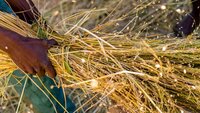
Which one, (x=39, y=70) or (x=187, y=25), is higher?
(x=39, y=70)

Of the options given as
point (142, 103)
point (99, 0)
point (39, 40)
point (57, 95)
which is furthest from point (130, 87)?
point (99, 0)

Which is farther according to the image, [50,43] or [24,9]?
[24,9]

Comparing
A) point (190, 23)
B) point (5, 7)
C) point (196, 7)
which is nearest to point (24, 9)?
point (5, 7)

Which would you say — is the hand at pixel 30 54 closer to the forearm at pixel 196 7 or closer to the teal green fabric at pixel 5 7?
the teal green fabric at pixel 5 7

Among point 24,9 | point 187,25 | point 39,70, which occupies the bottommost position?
point 187,25

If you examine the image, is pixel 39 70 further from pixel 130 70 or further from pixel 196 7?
pixel 196 7

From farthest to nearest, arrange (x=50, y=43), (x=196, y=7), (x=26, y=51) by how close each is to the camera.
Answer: (x=196, y=7)
(x=50, y=43)
(x=26, y=51)

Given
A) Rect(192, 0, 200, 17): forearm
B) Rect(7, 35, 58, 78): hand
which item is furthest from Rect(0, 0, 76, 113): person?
Rect(192, 0, 200, 17): forearm
